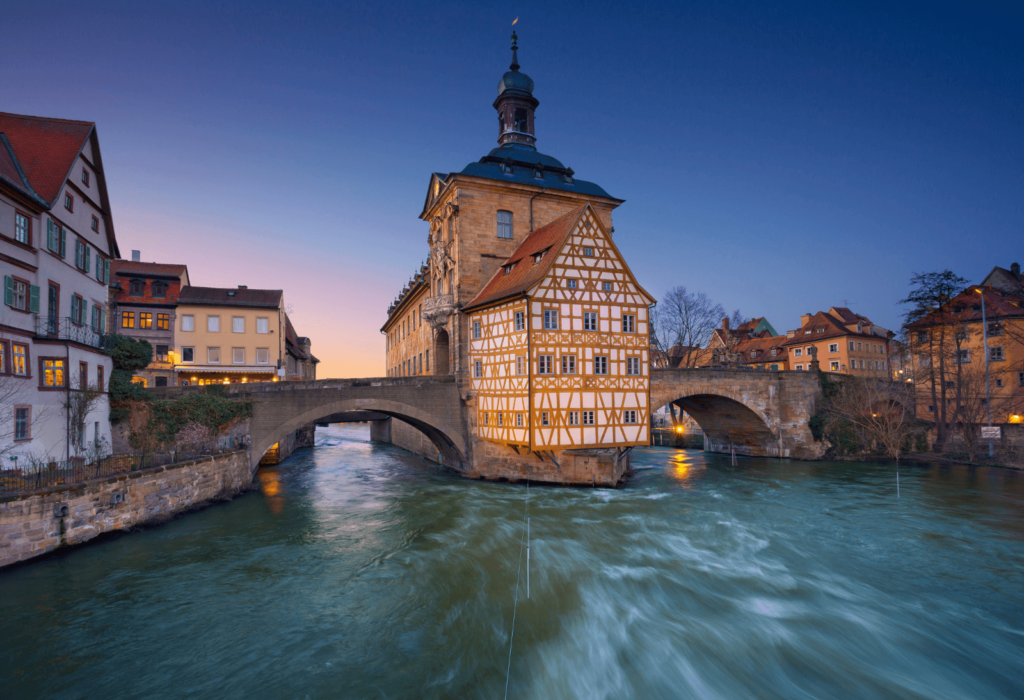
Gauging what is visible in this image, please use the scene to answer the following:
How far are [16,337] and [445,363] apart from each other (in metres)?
17.7

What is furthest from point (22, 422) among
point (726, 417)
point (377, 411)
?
point (726, 417)

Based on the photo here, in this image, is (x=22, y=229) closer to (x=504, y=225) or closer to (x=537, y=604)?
(x=504, y=225)

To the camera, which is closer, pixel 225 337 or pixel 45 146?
pixel 45 146

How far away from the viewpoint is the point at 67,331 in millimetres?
16719

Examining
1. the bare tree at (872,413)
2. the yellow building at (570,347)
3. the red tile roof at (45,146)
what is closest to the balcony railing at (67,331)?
the red tile roof at (45,146)

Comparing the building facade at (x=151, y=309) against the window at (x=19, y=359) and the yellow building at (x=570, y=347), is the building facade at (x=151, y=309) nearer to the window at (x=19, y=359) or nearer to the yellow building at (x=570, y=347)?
the window at (x=19, y=359)

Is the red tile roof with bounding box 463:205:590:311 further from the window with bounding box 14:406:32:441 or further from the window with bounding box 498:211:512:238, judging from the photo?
the window with bounding box 14:406:32:441

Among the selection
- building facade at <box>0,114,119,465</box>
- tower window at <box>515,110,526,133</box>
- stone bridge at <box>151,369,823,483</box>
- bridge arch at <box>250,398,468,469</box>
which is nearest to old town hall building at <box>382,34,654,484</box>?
stone bridge at <box>151,369,823,483</box>

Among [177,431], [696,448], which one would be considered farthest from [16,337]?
[696,448]

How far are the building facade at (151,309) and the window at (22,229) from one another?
19.6m

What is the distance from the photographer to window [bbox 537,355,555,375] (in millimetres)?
19047

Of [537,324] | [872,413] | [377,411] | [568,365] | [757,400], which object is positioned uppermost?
[537,324]

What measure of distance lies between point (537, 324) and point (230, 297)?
1069 inches

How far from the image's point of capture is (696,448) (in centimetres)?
3622
